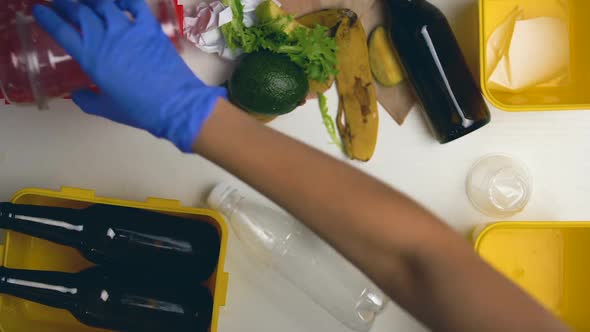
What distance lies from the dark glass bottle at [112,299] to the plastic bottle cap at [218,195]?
126mm

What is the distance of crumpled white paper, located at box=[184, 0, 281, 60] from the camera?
77 cm

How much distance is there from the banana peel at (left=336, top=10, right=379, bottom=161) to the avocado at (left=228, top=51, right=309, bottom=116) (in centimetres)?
8

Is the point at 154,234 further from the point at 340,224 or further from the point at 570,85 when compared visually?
the point at 570,85

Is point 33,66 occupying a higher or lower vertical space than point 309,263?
higher

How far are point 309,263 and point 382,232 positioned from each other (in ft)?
1.18

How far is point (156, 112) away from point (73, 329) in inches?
16.3

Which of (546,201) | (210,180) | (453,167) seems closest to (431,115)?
(453,167)

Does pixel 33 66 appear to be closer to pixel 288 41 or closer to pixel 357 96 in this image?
pixel 288 41

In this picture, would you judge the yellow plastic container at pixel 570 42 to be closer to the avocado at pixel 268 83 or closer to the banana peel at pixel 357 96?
the banana peel at pixel 357 96

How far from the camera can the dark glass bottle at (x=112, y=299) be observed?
2.26 feet

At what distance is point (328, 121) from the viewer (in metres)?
0.80

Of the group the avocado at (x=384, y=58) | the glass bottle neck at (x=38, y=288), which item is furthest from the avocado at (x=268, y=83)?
the glass bottle neck at (x=38, y=288)

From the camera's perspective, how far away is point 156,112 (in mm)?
507

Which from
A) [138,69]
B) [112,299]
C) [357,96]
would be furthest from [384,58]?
[112,299]
